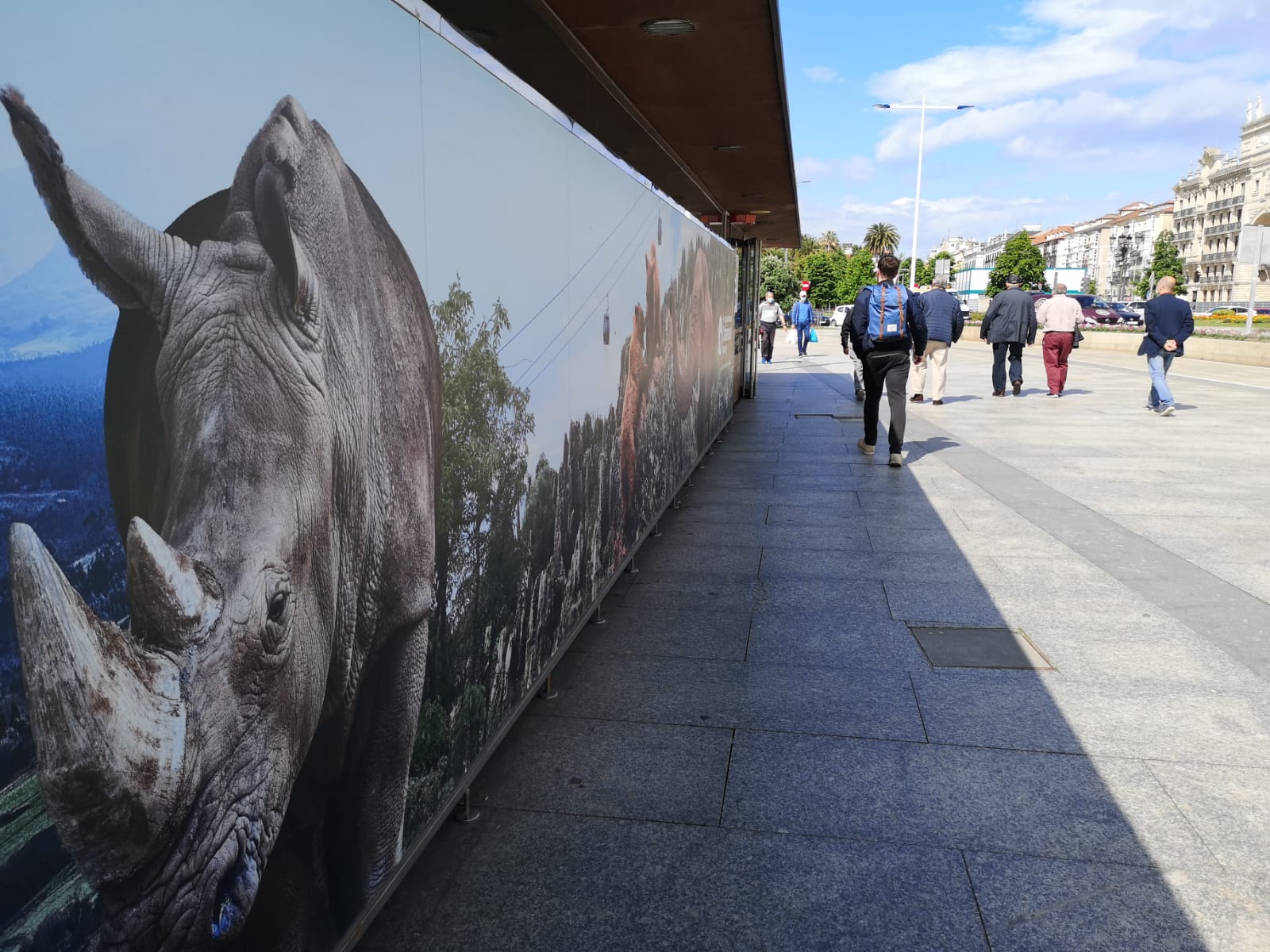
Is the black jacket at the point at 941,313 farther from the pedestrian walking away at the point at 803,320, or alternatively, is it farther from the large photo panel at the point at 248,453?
the pedestrian walking away at the point at 803,320

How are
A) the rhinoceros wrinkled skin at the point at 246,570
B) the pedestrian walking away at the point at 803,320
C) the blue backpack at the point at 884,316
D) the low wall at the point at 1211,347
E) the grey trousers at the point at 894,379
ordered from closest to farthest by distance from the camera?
the rhinoceros wrinkled skin at the point at 246,570
the blue backpack at the point at 884,316
the grey trousers at the point at 894,379
the low wall at the point at 1211,347
the pedestrian walking away at the point at 803,320

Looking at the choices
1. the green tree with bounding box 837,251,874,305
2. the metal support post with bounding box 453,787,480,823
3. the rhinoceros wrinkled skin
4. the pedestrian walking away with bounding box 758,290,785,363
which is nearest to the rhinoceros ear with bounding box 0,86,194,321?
the rhinoceros wrinkled skin

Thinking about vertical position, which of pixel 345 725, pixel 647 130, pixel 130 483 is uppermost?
pixel 647 130

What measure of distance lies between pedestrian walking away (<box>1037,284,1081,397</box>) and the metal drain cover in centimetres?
1280

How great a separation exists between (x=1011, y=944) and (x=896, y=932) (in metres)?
0.29

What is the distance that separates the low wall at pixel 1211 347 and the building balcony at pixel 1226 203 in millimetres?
98836

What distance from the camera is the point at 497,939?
2715mm

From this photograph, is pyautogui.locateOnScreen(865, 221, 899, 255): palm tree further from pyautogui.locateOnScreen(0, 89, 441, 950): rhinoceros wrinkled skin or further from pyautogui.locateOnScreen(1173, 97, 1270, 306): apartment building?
pyautogui.locateOnScreen(0, 89, 441, 950): rhinoceros wrinkled skin

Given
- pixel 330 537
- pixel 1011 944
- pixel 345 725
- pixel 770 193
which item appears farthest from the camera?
pixel 770 193

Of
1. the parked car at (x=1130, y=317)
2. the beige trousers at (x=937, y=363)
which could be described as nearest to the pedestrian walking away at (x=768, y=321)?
the beige trousers at (x=937, y=363)

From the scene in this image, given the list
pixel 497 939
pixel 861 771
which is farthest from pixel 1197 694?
pixel 497 939

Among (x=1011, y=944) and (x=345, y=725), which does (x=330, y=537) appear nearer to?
(x=345, y=725)

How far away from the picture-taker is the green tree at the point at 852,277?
107 metres

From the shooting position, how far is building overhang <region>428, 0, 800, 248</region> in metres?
4.36
